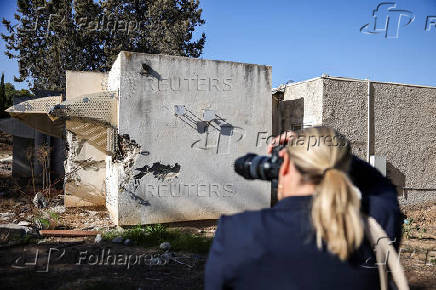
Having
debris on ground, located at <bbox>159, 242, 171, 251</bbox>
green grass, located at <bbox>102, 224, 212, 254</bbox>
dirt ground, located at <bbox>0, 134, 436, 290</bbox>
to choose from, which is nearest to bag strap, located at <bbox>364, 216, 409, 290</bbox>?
dirt ground, located at <bbox>0, 134, 436, 290</bbox>

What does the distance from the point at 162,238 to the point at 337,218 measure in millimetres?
5673

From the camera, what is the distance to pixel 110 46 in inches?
698

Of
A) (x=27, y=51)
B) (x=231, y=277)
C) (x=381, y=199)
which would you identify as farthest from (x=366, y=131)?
(x=27, y=51)

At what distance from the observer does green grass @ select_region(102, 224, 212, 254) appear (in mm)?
5898

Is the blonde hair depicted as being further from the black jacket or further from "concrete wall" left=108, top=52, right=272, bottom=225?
"concrete wall" left=108, top=52, right=272, bottom=225

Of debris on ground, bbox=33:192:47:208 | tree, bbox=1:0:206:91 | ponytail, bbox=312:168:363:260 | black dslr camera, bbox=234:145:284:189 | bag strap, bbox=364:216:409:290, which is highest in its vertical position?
tree, bbox=1:0:206:91

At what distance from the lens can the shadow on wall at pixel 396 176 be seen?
28.1 ft

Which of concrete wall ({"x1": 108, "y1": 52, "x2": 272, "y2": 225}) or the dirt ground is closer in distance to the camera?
the dirt ground

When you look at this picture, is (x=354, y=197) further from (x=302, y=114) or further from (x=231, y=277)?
(x=302, y=114)

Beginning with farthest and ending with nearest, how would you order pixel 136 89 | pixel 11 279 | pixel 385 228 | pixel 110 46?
pixel 110 46, pixel 136 89, pixel 11 279, pixel 385 228

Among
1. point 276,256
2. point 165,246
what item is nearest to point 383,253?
point 276,256

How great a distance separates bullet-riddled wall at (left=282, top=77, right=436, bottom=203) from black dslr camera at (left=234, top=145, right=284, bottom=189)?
6.43 m

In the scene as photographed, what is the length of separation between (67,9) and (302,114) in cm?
1385

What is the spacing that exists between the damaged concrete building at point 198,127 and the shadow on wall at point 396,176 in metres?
0.03
